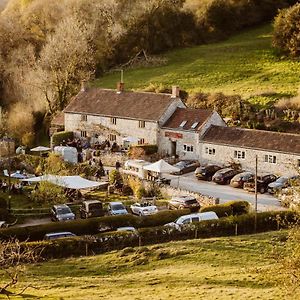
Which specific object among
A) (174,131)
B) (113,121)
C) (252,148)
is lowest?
(252,148)

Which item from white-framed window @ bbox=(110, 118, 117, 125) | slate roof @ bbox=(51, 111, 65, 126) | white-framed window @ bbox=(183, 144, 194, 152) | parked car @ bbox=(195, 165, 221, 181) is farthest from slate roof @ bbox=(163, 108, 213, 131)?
slate roof @ bbox=(51, 111, 65, 126)

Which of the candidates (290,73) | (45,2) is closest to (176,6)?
(45,2)

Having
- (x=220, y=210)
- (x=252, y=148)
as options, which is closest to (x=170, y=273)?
(x=220, y=210)

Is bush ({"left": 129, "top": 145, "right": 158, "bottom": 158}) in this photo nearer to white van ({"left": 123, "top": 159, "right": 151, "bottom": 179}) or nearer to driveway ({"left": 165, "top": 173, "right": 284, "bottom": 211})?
white van ({"left": 123, "top": 159, "right": 151, "bottom": 179})

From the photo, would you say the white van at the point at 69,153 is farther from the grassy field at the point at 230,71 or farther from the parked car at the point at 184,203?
the grassy field at the point at 230,71

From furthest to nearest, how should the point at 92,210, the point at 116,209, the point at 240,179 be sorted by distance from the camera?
the point at 240,179 < the point at 116,209 < the point at 92,210

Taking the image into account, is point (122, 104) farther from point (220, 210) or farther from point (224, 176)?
point (220, 210)
